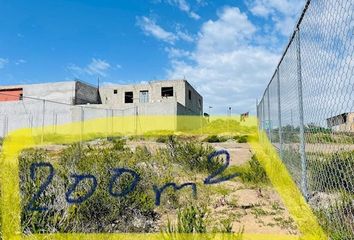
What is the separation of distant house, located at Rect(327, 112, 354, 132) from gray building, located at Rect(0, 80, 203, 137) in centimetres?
2891

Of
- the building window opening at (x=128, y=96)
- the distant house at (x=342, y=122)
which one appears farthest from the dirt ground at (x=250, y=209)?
the building window opening at (x=128, y=96)

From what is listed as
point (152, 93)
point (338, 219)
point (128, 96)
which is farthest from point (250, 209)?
point (128, 96)

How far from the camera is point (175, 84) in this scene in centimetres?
3938

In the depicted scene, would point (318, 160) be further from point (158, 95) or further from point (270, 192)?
point (158, 95)

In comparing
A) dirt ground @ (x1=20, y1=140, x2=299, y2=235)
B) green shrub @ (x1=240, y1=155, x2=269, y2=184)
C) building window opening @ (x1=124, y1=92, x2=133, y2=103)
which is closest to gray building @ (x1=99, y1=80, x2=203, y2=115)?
building window opening @ (x1=124, y1=92, x2=133, y2=103)

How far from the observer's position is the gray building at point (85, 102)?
32.3m

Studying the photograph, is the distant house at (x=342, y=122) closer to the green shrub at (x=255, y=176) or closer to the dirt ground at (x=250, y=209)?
the dirt ground at (x=250, y=209)

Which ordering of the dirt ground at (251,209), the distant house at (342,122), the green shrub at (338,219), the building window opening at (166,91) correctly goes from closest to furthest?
1. the distant house at (342,122)
2. the green shrub at (338,219)
3. the dirt ground at (251,209)
4. the building window opening at (166,91)

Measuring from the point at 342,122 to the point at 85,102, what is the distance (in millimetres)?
39818

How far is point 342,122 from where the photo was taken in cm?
268

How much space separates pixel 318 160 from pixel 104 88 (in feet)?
134

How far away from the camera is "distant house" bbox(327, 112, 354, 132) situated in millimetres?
2520

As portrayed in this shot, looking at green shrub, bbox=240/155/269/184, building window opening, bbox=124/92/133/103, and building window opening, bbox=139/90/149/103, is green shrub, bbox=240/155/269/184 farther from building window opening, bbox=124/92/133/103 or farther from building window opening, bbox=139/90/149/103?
building window opening, bbox=124/92/133/103

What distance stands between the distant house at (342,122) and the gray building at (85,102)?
28905mm
